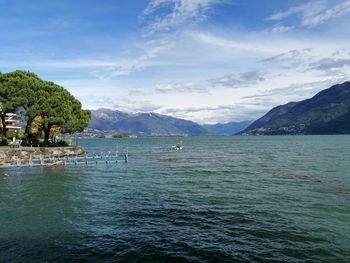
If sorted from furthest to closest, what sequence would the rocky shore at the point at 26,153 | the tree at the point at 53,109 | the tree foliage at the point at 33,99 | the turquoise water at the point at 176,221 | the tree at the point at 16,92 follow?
the tree at the point at 53,109, the tree foliage at the point at 33,99, the tree at the point at 16,92, the rocky shore at the point at 26,153, the turquoise water at the point at 176,221

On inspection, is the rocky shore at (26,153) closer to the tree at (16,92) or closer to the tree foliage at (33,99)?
the tree foliage at (33,99)

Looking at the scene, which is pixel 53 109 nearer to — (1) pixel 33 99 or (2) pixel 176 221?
(1) pixel 33 99

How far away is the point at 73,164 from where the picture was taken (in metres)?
70.8

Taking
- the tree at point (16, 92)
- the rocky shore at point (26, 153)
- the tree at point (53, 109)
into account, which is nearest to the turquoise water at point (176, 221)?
the rocky shore at point (26, 153)

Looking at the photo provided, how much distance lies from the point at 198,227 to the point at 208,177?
26763 mm

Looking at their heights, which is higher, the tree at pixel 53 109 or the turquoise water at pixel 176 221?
the tree at pixel 53 109

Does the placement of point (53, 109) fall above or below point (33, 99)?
below

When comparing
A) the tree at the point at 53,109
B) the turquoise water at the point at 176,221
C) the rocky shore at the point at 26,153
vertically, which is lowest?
the turquoise water at the point at 176,221

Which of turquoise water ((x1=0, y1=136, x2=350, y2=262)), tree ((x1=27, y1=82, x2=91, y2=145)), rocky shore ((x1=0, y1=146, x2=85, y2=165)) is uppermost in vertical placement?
tree ((x1=27, y1=82, x2=91, y2=145))

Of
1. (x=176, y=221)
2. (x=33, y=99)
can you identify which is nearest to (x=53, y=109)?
(x=33, y=99)

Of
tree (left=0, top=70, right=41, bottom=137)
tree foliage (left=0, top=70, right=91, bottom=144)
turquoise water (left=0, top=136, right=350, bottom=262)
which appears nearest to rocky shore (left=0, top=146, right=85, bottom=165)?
tree foliage (left=0, top=70, right=91, bottom=144)

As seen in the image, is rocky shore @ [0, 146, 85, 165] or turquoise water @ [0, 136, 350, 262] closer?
turquoise water @ [0, 136, 350, 262]

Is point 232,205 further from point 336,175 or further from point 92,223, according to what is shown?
point 336,175

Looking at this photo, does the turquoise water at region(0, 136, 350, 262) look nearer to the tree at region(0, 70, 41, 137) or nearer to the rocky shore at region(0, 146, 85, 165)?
the rocky shore at region(0, 146, 85, 165)
